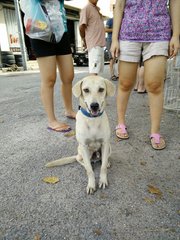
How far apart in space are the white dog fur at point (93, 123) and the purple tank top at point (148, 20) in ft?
2.02

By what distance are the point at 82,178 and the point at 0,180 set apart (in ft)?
2.15

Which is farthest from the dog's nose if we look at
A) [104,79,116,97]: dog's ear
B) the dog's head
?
[104,79,116,97]: dog's ear

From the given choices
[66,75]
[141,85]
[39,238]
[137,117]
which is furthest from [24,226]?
[141,85]

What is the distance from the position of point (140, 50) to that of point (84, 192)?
139cm

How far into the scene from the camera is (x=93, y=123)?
1762 millimetres

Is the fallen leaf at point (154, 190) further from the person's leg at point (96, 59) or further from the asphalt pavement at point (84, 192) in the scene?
the person's leg at point (96, 59)

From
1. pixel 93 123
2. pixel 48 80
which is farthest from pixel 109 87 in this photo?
pixel 48 80

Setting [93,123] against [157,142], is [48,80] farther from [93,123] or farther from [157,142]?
[157,142]

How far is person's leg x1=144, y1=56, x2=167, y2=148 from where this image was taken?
2047 mm

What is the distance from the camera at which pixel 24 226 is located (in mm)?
1354

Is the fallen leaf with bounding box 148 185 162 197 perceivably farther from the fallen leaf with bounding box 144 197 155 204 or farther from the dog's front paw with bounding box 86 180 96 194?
the dog's front paw with bounding box 86 180 96 194

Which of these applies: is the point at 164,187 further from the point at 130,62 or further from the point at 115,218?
the point at 130,62

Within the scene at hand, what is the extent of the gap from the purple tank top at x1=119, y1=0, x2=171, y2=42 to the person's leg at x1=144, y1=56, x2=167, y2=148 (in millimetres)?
196

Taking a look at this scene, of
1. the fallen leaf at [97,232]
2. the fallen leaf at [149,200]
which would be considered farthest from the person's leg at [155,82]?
the fallen leaf at [97,232]
